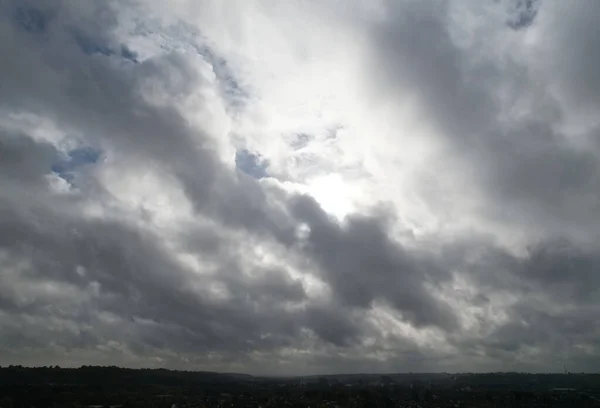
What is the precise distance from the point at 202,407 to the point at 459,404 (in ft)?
395

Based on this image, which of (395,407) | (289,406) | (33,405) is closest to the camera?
(33,405)

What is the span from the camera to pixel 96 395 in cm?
18712

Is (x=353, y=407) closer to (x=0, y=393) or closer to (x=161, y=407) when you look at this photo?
(x=161, y=407)

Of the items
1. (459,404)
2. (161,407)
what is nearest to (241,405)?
(161,407)

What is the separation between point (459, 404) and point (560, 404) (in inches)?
1912

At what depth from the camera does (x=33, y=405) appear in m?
147

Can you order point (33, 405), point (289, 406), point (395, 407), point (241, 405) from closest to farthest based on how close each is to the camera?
point (33, 405)
point (289, 406)
point (241, 405)
point (395, 407)

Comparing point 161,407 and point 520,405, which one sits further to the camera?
point 520,405

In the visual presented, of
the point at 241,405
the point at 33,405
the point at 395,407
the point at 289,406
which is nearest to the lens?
the point at 33,405

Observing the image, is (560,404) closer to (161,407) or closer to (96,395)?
(161,407)

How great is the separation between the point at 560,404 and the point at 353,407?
10264 cm

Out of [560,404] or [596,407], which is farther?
[560,404]

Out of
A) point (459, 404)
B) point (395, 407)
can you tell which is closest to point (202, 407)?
point (395, 407)

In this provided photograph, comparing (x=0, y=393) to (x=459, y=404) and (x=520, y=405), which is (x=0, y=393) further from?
(x=520, y=405)
